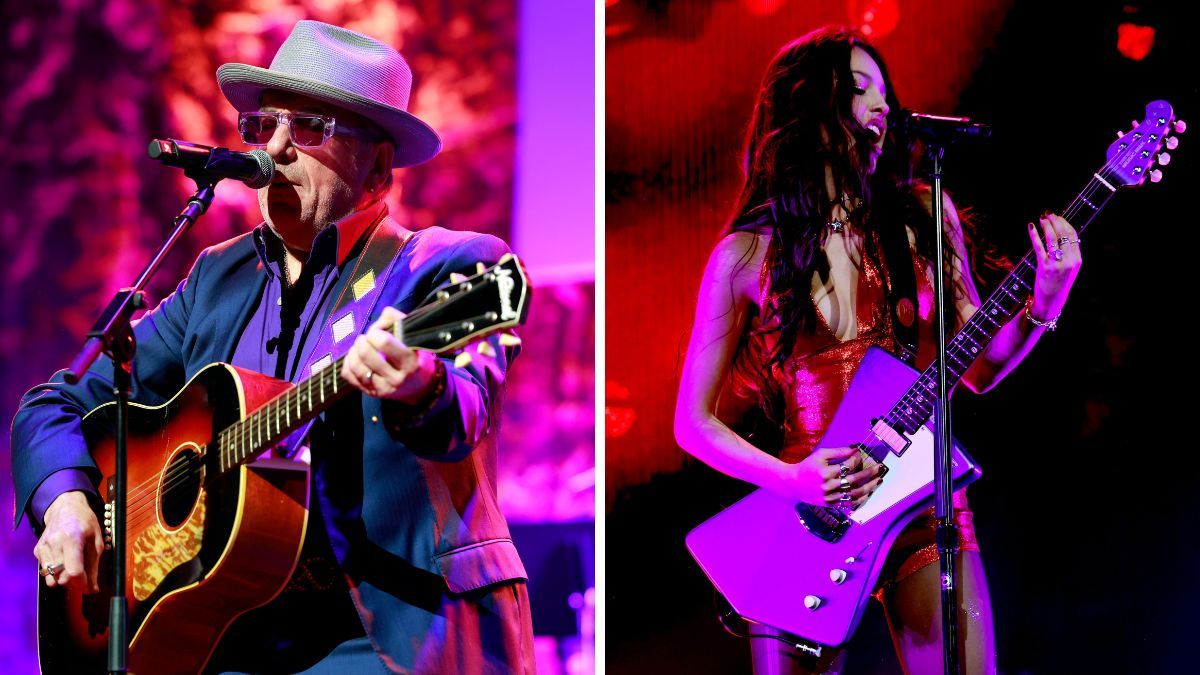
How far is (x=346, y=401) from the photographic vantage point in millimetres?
2510

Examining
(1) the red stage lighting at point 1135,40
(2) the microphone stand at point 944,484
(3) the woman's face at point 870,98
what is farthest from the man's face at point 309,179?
(1) the red stage lighting at point 1135,40

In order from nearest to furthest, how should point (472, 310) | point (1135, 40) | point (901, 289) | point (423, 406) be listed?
point (472, 310) < point (423, 406) < point (901, 289) < point (1135, 40)

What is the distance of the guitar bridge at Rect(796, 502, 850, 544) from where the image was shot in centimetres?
315

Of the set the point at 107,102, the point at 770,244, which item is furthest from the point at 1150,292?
the point at 107,102

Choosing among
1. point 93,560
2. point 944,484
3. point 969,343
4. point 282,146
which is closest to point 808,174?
point 969,343

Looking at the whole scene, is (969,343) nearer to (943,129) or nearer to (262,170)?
(943,129)

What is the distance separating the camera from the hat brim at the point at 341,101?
274 centimetres

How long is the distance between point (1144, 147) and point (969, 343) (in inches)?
31.8

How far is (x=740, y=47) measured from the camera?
12.2 feet

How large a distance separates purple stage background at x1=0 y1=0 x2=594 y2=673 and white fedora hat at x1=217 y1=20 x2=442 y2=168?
2.69 ft

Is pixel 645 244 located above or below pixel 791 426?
above

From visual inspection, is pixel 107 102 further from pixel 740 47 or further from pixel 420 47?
pixel 740 47

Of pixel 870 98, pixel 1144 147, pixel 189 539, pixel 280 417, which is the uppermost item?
pixel 870 98

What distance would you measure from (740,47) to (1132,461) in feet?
5.59
